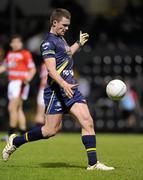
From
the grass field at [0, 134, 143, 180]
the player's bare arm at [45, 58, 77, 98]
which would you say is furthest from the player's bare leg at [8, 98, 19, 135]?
the player's bare arm at [45, 58, 77, 98]

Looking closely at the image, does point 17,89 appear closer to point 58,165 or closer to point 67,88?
point 58,165

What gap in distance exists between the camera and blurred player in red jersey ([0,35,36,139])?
59.5 feet

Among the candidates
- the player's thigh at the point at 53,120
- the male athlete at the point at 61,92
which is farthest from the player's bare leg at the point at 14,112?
the player's thigh at the point at 53,120

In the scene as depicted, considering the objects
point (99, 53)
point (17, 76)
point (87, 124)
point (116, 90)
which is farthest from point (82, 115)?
point (99, 53)

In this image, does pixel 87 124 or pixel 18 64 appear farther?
pixel 18 64

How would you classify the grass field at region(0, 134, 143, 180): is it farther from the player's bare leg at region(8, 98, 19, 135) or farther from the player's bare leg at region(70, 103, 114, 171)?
the player's bare leg at region(8, 98, 19, 135)

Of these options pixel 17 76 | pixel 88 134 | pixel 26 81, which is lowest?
pixel 88 134

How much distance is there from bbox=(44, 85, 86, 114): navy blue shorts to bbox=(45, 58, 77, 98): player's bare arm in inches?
11.3

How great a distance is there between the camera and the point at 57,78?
1030 centimetres

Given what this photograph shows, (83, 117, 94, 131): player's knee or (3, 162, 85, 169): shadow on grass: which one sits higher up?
(83, 117, 94, 131): player's knee

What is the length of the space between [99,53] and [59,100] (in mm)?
14951

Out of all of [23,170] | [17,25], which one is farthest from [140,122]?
[23,170]

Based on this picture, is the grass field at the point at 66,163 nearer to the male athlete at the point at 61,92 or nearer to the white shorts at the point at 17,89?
the male athlete at the point at 61,92

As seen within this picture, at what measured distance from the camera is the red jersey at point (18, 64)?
18266 mm
